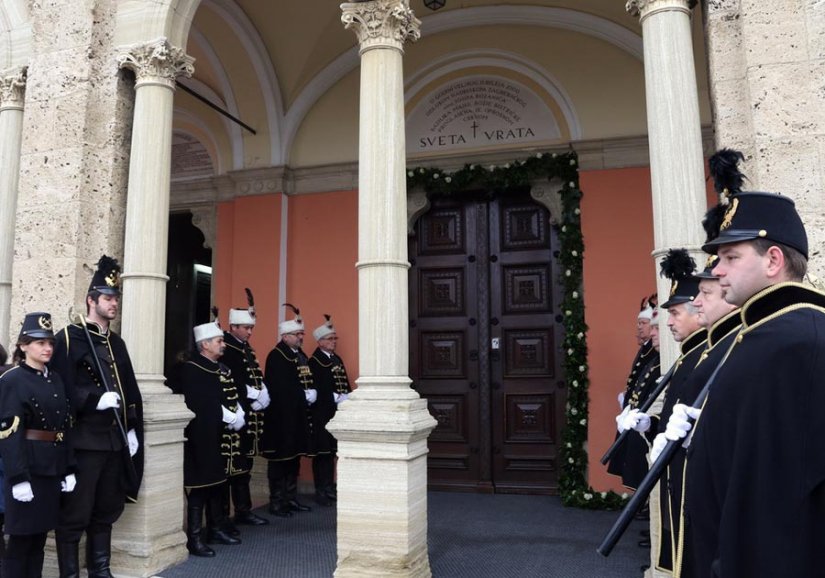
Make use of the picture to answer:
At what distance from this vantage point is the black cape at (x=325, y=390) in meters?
6.77

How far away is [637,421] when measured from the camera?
353cm

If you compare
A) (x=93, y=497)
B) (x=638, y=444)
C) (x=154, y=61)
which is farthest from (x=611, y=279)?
(x=93, y=497)

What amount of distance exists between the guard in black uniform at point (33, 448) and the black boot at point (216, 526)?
4.71ft

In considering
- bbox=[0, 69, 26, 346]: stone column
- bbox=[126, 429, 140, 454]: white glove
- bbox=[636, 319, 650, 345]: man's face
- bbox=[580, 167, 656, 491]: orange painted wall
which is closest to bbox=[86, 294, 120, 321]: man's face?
bbox=[126, 429, 140, 454]: white glove

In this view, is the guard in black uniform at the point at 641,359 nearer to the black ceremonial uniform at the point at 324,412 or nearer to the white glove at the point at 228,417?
the black ceremonial uniform at the point at 324,412

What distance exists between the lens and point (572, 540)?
5262mm

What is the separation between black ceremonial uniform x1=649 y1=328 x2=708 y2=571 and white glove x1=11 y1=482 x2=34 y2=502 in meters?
3.52

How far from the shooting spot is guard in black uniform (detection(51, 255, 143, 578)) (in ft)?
13.8

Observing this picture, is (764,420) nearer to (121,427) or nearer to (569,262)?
(121,427)

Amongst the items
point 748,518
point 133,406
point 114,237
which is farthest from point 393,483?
point 114,237

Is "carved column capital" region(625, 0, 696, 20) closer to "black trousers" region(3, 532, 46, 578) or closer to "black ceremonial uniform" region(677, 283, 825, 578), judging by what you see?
"black ceremonial uniform" region(677, 283, 825, 578)

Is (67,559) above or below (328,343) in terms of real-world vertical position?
below

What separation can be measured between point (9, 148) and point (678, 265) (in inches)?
238

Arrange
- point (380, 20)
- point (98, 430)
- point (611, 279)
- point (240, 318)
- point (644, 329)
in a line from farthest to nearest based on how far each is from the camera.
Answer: point (611, 279) → point (240, 318) → point (644, 329) → point (380, 20) → point (98, 430)
